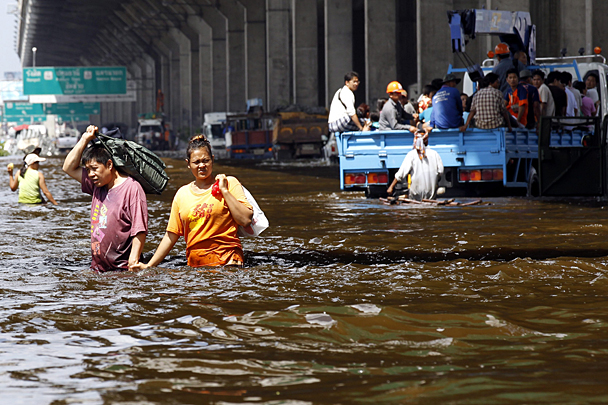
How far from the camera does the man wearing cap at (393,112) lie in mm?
15219

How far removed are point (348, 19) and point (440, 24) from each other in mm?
11040

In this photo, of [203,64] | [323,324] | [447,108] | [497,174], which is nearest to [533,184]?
[497,174]

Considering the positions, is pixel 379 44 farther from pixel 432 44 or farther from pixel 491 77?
pixel 491 77

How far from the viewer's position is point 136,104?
115000mm

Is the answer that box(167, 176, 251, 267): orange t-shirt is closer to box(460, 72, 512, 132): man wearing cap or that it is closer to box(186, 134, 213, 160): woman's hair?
box(186, 134, 213, 160): woman's hair

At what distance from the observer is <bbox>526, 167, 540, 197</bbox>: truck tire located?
1459cm

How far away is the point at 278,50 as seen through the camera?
173ft

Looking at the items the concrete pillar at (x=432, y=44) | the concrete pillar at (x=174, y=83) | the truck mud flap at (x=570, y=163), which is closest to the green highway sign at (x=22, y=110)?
the concrete pillar at (x=174, y=83)

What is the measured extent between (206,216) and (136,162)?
703mm

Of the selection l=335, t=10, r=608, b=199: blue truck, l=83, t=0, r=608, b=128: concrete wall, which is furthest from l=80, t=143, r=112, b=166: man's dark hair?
l=83, t=0, r=608, b=128: concrete wall

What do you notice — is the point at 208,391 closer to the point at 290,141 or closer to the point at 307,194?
the point at 307,194

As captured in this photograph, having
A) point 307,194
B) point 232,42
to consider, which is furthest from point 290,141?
point 232,42

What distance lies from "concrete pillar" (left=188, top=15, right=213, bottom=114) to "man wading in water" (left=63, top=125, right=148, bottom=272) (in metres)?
63.1

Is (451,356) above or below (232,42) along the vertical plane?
below
